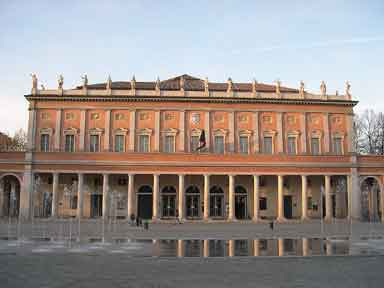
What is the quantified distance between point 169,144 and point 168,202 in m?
5.97

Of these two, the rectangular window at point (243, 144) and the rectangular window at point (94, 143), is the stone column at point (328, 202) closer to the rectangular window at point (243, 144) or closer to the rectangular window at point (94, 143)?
the rectangular window at point (243, 144)

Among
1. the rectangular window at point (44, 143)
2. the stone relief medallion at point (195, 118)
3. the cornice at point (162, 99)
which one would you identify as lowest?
the rectangular window at point (44, 143)

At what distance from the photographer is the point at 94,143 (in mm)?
45188

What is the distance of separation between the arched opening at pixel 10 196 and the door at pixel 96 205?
769 cm

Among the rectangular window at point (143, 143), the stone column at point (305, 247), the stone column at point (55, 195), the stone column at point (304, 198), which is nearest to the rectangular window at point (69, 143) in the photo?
the stone column at point (55, 195)

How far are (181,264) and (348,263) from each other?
209 inches

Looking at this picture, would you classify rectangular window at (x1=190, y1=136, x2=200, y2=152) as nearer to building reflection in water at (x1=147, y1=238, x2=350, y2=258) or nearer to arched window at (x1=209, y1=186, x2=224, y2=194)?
arched window at (x1=209, y1=186, x2=224, y2=194)

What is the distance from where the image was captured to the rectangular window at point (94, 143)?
44844 millimetres

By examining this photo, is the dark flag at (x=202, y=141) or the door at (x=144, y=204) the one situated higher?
the dark flag at (x=202, y=141)

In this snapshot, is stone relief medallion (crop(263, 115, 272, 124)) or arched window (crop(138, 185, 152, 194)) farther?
stone relief medallion (crop(263, 115, 272, 124))

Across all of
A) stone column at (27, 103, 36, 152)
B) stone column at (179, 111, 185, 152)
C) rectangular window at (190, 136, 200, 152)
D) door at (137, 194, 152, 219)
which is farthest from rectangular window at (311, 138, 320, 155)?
stone column at (27, 103, 36, 152)

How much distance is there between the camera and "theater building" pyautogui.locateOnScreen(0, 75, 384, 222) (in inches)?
1667

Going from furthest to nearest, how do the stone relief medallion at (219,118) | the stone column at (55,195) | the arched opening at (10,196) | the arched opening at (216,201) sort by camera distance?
1. the stone relief medallion at (219,118)
2. the arched opening at (216,201)
3. the arched opening at (10,196)
4. the stone column at (55,195)

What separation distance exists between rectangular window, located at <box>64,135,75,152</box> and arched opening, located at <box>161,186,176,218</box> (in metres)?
10.3
